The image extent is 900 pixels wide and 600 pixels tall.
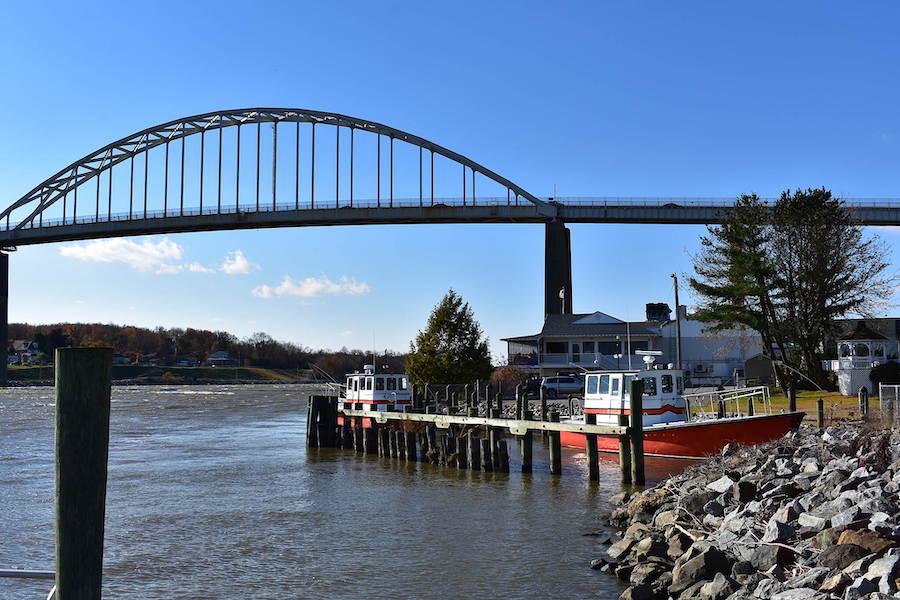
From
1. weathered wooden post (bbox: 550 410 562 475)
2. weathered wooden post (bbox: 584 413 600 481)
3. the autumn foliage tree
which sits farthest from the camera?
the autumn foliage tree

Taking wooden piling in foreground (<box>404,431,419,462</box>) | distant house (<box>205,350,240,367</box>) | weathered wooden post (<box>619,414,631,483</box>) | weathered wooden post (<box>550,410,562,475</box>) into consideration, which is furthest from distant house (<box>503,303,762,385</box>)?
distant house (<box>205,350,240,367</box>)

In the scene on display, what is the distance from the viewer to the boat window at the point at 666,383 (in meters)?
30.1

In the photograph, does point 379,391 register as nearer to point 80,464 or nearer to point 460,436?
point 460,436

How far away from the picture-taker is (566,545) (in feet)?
57.2

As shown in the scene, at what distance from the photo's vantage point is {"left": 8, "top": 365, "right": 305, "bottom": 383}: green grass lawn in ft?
509

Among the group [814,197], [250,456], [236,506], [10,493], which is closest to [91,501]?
[236,506]

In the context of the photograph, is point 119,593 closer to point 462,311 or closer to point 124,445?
point 124,445

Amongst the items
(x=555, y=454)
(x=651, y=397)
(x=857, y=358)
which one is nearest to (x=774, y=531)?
(x=555, y=454)

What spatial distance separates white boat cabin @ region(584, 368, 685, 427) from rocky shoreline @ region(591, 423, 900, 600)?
10.2m

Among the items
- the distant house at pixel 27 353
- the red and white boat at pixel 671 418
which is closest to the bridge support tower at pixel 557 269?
the red and white boat at pixel 671 418

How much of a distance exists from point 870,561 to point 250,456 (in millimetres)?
28459

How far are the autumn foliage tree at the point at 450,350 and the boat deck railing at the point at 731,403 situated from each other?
13820 mm

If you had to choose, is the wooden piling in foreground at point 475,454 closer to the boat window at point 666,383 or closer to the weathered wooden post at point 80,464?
the boat window at point 666,383

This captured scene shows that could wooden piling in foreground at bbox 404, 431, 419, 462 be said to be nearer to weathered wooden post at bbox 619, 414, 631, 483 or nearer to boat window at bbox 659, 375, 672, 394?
boat window at bbox 659, 375, 672, 394
